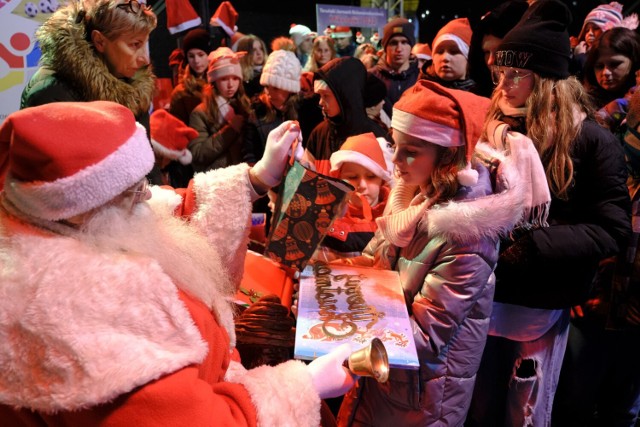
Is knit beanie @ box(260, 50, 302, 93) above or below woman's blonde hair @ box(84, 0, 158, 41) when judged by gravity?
below

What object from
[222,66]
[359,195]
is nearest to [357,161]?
[359,195]

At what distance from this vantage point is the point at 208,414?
1.13 metres

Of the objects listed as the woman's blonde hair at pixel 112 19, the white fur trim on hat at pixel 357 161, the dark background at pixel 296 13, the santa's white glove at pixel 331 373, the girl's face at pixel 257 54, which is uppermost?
the woman's blonde hair at pixel 112 19

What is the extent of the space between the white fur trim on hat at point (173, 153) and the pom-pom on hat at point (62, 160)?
3.09 metres

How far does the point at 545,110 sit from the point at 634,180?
84 cm

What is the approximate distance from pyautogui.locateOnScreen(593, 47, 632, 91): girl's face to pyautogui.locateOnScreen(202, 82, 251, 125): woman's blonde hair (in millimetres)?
2739

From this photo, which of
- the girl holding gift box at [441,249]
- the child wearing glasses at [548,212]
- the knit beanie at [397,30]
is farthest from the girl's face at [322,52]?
the girl holding gift box at [441,249]

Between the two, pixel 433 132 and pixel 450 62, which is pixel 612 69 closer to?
pixel 450 62

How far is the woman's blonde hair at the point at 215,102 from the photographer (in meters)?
4.68

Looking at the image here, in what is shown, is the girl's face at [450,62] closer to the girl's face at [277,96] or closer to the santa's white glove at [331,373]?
the girl's face at [277,96]

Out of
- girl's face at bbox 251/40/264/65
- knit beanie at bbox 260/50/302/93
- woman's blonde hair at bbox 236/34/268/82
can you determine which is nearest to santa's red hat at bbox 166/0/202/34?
woman's blonde hair at bbox 236/34/268/82

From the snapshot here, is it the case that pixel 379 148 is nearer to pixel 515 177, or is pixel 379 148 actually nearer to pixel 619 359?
pixel 515 177

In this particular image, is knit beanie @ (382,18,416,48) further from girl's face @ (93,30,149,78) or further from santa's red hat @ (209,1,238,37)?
santa's red hat @ (209,1,238,37)

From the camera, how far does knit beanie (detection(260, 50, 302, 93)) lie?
4508 mm
